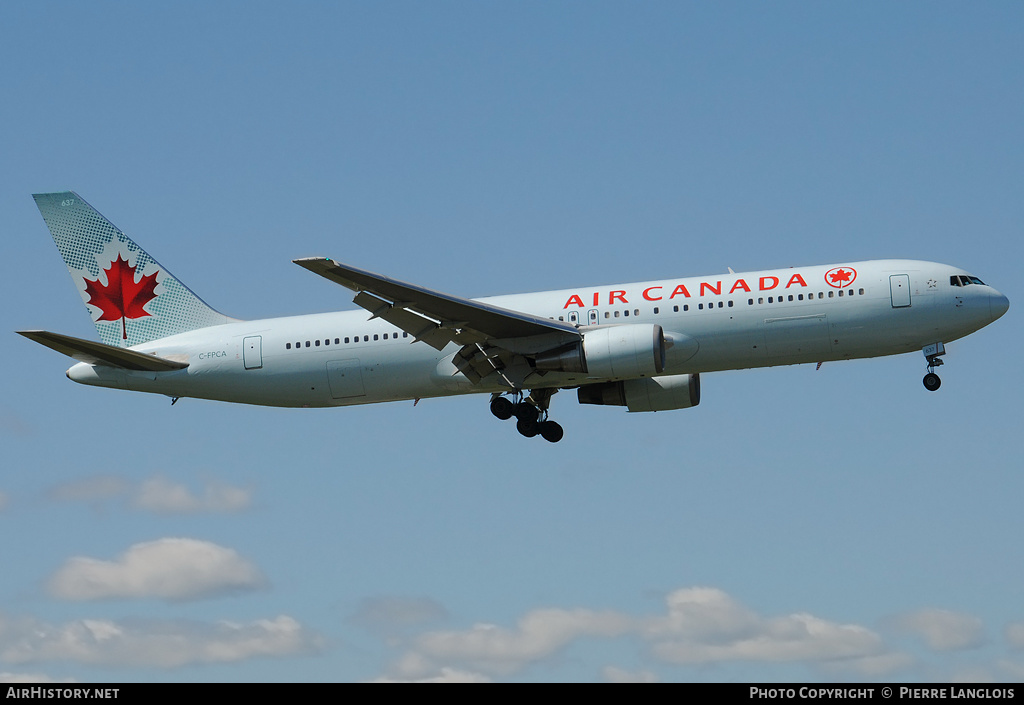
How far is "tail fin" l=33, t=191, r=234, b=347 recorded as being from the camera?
42.2 meters

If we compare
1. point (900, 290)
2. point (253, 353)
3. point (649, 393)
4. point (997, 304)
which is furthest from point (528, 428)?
point (997, 304)

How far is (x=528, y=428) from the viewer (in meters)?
39.8

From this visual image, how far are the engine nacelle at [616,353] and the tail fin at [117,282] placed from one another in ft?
41.3

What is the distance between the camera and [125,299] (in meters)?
42.9

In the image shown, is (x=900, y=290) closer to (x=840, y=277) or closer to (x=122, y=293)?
(x=840, y=277)

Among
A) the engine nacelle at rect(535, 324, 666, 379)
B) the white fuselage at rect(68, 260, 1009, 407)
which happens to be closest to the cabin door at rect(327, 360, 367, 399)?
the white fuselage at rect(68, 260, 1009, 407)

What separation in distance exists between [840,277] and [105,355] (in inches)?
874

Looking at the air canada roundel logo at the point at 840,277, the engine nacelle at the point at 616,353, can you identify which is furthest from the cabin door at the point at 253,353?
the air canada roundel logo at the point at 840,277
